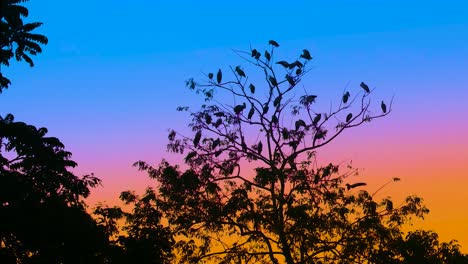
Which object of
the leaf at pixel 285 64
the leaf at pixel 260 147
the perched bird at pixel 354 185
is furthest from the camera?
the leaf at pixel 260 147

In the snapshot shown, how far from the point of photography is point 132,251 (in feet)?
102

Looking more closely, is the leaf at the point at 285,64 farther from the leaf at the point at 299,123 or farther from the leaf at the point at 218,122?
the leaf at the point at 218,122

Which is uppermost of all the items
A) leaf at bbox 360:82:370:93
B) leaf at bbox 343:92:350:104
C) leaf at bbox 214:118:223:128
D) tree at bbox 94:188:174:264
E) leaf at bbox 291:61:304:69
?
leaf at bbox 291:61:304:69

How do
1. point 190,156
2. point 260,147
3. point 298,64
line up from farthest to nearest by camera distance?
point 190,156, point 260,147, point 298,64

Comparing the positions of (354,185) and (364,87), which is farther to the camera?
(354,185)

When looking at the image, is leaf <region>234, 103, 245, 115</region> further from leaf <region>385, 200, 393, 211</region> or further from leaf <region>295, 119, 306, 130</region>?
leaf <region>385, 200, 393, 211</region>

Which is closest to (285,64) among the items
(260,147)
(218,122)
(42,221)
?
(260,147)

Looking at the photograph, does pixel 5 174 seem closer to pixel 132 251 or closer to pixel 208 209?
pixel 132 251

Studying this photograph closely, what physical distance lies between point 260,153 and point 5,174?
13.4 m

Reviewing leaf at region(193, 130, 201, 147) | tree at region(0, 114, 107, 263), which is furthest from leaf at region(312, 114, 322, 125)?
tree at region(0, 114, 107, 263)

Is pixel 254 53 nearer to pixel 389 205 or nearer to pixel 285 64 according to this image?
pixel 285 64

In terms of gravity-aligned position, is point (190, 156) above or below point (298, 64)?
below

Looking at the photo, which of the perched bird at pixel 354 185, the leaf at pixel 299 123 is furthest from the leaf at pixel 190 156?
the perched bird at pixel 354 185

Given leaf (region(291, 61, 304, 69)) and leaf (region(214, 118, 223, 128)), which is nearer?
leaf (region(291, 61, 304, 69))
